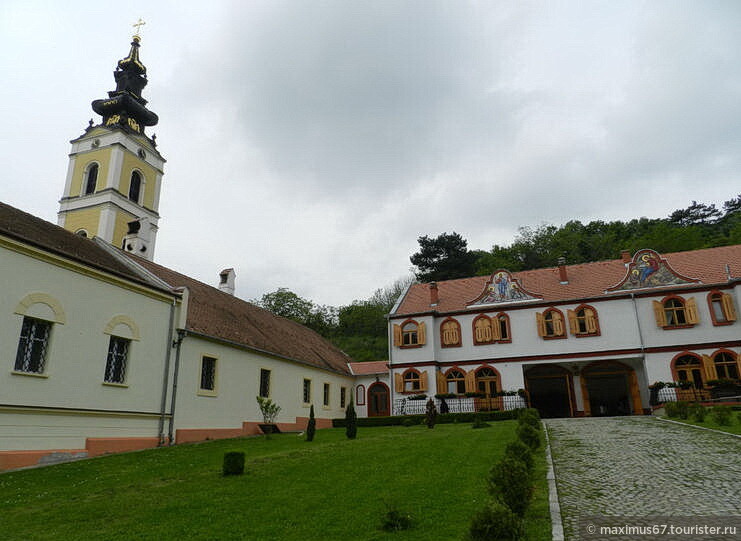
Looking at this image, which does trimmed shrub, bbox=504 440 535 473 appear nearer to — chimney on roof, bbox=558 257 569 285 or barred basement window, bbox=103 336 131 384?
barred basement window, bbox=103 336 131 384

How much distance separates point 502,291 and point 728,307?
10.9 metres

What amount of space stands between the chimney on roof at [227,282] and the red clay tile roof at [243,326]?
2.38m

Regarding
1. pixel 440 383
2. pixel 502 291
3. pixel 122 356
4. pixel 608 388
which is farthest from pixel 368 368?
pixel 122 356

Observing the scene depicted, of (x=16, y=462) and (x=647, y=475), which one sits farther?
(x=16, y=462)

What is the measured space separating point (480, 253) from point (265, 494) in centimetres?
5069

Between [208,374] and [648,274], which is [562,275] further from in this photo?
[208,374]

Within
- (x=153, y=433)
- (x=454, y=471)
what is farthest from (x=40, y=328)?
(x=454, y=471)

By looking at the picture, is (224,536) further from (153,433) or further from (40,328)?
(153,433)

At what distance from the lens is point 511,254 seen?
180 ft

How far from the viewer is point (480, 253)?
5706cm

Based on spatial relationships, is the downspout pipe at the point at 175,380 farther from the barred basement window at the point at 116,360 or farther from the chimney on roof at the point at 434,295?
the chimney on roof at the point at 434,295

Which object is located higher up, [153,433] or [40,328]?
[40,328]

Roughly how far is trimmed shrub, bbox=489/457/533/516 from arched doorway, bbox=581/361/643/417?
890 inches

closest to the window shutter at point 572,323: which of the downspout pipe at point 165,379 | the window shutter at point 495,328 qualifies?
the window shutter at point 495,328
